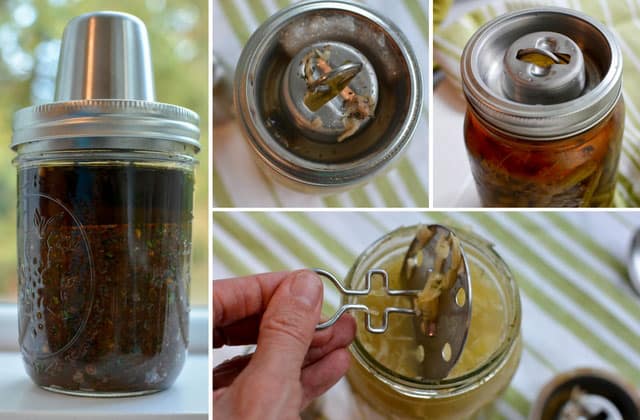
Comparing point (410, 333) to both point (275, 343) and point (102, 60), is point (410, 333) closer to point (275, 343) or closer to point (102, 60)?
point (275, 343)

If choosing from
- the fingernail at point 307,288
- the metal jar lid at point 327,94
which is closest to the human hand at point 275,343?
the fingernail at point 307,288

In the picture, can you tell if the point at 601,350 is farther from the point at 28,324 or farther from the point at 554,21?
the point at 28,324

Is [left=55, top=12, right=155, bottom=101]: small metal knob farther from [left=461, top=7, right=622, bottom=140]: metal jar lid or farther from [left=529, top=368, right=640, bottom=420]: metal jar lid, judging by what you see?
[left=529, top=368, right=640, bottom=420]: metal jar lid

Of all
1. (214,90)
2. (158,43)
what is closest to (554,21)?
(214,90)

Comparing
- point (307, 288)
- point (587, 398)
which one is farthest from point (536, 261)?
point (307, 288)

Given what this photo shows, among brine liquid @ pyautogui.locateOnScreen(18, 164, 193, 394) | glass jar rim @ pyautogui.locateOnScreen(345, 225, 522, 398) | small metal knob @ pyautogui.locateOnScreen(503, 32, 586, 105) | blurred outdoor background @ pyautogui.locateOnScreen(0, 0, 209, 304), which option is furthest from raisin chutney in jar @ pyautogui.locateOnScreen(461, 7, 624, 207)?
blurred outdoor background @ pyautogui.locateOnScreen(0, 0, 209, 304)

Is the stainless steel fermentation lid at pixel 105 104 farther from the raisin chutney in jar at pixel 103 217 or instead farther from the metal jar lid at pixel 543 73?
the metal jar lid at pixel 543 73

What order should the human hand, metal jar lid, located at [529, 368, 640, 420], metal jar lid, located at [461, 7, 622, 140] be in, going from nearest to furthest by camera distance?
metal jar lid, located at [461, 7, 622, 140] → the human hand → metal jar lid, located at [529, 368, 640, 420]

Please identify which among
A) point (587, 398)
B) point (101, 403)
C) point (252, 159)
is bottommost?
point (587, 398)
